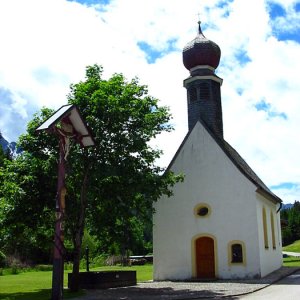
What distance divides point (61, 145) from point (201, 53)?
20855 mm

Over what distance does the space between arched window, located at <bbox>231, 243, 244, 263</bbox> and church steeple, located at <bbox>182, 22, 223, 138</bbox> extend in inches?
281

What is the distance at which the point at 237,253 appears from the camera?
2509 centimetres

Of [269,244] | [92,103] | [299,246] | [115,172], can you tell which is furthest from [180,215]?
[299,246]

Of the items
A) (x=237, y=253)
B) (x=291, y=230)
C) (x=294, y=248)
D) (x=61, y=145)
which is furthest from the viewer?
(x=291, y=230)

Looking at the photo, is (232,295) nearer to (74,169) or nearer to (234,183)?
(74,169)

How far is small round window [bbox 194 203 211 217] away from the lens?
26.2 meters

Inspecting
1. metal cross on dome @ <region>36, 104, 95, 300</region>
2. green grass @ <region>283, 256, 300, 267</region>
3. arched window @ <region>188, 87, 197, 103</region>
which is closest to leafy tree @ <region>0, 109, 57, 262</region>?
metal cross on dome @ <region>36, 104, 95, 300</region>

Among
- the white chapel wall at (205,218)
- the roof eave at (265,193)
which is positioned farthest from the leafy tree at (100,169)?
the roof eave at (265,193)

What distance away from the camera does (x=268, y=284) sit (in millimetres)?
20344

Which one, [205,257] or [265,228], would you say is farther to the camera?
[265,228]

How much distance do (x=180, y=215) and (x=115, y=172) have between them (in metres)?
8.44

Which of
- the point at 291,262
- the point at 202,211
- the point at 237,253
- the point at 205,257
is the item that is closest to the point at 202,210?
the point at 202,211

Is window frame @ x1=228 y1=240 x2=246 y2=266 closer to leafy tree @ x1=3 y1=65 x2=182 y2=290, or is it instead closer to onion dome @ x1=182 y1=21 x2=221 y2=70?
leafy tree @ x1=3 y1=65 x2=182 y2=290

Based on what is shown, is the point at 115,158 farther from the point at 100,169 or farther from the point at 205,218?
the point at 205,218
